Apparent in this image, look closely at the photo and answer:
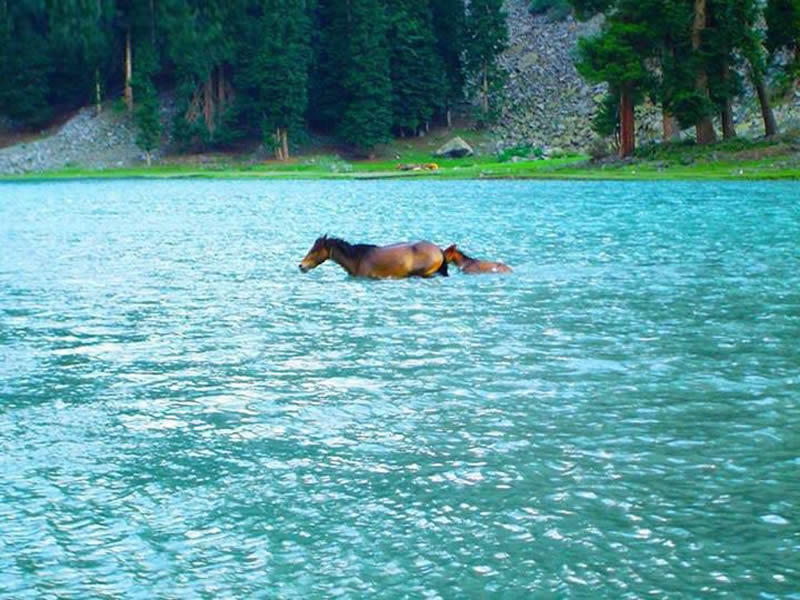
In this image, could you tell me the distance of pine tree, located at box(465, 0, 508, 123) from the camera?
379ft

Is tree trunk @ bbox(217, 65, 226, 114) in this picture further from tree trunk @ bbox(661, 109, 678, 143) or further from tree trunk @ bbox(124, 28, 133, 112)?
tree trunk @ bbox(661, 109, 678, 143)

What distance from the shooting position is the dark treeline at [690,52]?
6644 centimetres

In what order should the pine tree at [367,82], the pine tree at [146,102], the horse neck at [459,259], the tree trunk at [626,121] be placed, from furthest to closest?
the pine tree at [146,102]
the pine tree at [367,82]
the tree trunk at [626,121]
the horse neck at [459,259]

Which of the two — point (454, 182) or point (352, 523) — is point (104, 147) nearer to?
point (454, 182)

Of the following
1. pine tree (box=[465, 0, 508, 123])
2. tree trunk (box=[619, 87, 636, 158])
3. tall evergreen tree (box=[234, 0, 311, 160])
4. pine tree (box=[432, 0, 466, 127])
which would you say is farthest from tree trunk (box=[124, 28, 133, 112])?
tree trunk (box=[619, 87, 636, 158])

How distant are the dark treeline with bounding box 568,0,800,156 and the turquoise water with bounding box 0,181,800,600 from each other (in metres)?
41.7

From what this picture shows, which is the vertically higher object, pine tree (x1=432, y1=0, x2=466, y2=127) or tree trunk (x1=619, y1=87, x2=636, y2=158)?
pine tree (x1=432, y1=0, x2=466, y2=127)

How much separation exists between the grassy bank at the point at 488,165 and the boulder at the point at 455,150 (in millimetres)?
1098

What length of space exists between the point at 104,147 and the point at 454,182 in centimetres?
5356

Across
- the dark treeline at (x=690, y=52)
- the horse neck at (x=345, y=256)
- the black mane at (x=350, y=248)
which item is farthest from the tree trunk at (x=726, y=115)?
the horse neck at (x=345, y=256)

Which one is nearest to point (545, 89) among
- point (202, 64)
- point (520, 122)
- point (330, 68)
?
point (520, 122)

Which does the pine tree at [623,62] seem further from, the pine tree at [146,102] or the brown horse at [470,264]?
the pine tree at [146,102]

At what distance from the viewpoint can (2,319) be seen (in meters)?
21.0

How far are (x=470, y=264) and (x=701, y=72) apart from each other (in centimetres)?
4665
